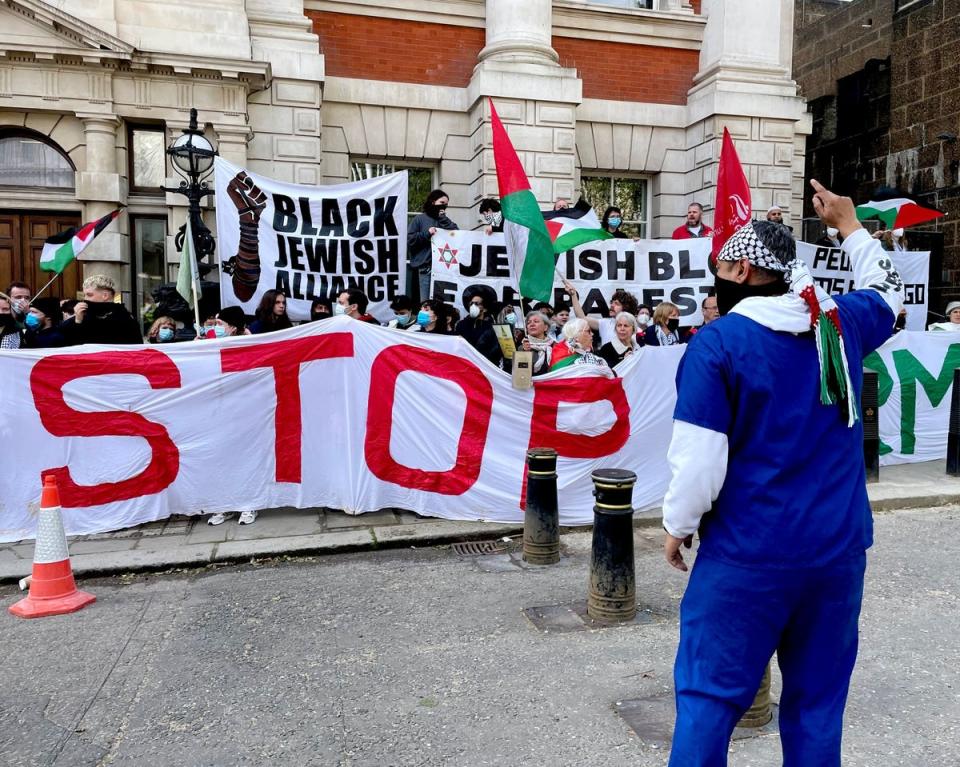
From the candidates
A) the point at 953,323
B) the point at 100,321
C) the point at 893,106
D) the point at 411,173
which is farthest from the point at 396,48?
the point at 893,106

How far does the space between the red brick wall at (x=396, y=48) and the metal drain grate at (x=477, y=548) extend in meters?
9.40

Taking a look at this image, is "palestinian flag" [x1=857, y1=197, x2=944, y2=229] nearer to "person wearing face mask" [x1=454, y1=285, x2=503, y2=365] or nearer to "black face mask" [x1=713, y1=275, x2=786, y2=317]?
"person wearing face mask" [x1=454, y1=285, x2=503, y2=365]

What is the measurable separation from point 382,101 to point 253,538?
8.90 m

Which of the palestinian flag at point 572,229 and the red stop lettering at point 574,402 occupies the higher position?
the palestinian flag at point 572,229

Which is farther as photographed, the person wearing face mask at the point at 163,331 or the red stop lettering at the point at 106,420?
the person wearing face mask at the point at 163,331

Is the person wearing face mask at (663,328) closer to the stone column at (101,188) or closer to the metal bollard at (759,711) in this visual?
the metal bollard at (759,711)

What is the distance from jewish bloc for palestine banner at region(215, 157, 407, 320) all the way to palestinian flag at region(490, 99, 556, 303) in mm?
2891

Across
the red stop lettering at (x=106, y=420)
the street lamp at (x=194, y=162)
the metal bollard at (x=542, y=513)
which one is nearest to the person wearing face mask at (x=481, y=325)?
the metal bollard at (x=542, y=513)

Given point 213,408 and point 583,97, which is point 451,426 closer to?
point 213,408

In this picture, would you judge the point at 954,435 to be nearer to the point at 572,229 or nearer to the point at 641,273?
the point at 641,273

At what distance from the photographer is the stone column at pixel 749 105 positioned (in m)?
13.5

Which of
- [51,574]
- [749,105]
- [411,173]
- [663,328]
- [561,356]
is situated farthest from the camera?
[411,173]

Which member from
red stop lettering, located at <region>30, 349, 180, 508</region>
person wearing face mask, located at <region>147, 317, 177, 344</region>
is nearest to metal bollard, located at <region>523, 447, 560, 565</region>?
red stop lettering, located at <region>30, 349, 180, 508</region>

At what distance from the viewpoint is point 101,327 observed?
283 inches
